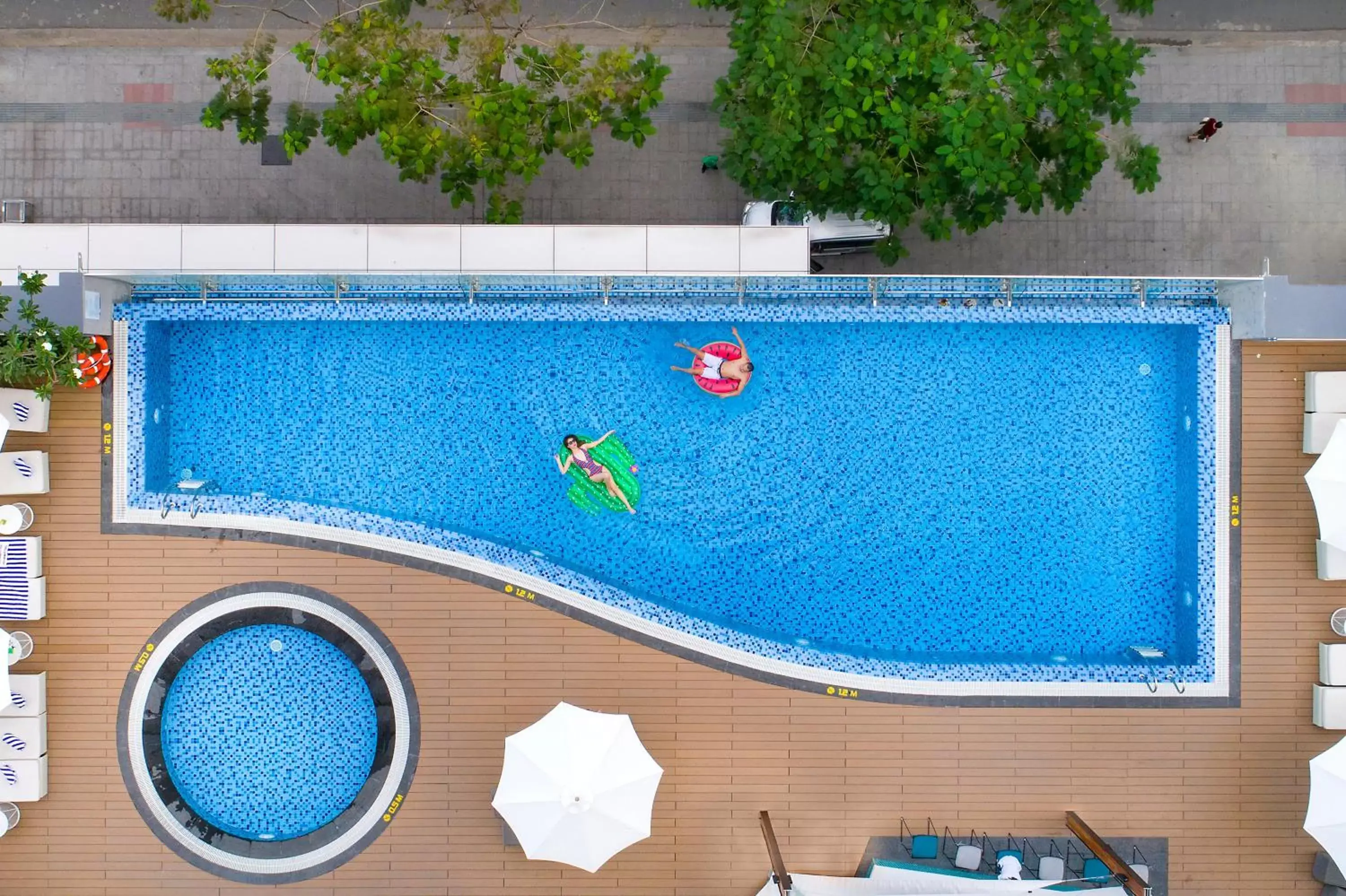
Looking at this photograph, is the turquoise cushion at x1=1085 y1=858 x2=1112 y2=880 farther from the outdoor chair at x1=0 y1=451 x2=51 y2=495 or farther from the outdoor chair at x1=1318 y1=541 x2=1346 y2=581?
the outdoor chair at x1=0 y1=451 x2=51 y2=495

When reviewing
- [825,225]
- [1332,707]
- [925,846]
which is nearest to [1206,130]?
[825,225]

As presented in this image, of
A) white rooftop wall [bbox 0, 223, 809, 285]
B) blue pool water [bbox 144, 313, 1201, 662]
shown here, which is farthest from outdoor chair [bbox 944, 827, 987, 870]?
white rooftop wall [bbox 0, 223, 809, 285]

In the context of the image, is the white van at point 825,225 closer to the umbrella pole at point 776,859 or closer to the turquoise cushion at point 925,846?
the umbrella pole at point 776,859

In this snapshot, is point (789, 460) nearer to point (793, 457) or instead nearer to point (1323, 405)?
point (793, 457)

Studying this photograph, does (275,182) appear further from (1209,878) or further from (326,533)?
(1209,878)

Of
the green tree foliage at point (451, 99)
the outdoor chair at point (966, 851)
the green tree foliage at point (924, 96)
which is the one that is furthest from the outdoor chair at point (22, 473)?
the outdoor chair at point (966, 851)
